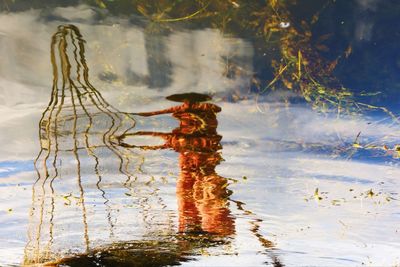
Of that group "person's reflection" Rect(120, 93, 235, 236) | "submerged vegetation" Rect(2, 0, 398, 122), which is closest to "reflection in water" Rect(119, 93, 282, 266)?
"person's reflection" Rect(120, 93, 235, 236)

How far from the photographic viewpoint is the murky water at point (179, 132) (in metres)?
1.02

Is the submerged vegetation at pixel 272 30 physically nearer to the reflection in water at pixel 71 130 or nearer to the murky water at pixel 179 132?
the murky water at pixel 179 132

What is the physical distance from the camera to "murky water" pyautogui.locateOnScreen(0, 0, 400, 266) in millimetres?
1023

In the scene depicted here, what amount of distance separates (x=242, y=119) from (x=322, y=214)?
82 cm

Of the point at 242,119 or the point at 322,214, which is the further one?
the point at 322,214

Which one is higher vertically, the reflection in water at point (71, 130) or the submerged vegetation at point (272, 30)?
the submerged vegetation at point (272, 30)

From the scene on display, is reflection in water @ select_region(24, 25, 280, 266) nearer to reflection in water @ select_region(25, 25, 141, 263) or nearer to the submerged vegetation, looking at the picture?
reflection in water @ select_region(25, 25, 141, 263)

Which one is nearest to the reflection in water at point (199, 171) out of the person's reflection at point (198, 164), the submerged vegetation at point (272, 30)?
the person's reflection at point (198, 164)

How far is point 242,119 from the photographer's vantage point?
1.22 meters

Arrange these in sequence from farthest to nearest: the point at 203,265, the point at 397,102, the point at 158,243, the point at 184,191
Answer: the point at 203,265 < the point at 158,243 < the point at 184,191 < the point at 397,102

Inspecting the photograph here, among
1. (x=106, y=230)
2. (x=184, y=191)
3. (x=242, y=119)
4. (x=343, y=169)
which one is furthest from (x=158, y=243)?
(x=242, y=119)

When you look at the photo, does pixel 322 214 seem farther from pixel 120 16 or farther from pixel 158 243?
pixel 120 16

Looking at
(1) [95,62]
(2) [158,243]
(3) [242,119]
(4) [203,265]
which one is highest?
(1) [95,62]

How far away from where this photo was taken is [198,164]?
148 centimetres
